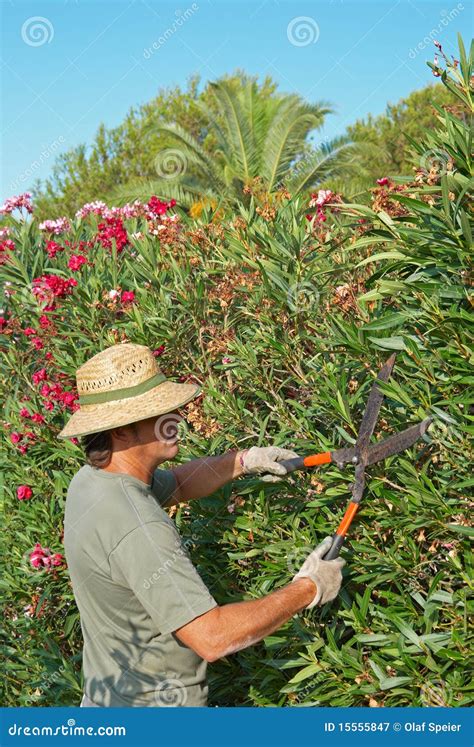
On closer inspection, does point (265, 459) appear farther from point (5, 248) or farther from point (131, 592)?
point (5, 248)

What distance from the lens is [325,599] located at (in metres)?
3.22

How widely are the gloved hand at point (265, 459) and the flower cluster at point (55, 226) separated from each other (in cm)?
358

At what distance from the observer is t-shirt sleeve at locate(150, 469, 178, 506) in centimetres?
397

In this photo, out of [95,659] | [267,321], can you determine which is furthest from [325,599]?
[267,321]

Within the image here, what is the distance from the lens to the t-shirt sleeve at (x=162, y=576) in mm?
3094

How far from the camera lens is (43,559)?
15.9 feet

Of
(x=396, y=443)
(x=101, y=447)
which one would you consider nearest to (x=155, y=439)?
(x=101, y=447)

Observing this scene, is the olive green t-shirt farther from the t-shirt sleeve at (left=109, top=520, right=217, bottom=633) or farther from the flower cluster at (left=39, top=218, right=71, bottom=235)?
the flower cluster at (left=39, top=218, right=71, bottom=235)

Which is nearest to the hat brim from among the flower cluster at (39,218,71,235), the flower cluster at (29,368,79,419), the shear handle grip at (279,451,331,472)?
the shear handle grip at (279,451,331,472)

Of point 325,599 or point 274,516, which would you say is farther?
point 274,516

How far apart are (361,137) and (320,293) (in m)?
24.2

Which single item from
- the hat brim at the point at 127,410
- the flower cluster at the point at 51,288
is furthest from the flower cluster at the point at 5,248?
A: the hat brim at the point at 127,410

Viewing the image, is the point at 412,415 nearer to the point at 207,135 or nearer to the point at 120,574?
the point at 120,574

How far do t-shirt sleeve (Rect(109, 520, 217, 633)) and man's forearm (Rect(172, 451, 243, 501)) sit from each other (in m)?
0.70
